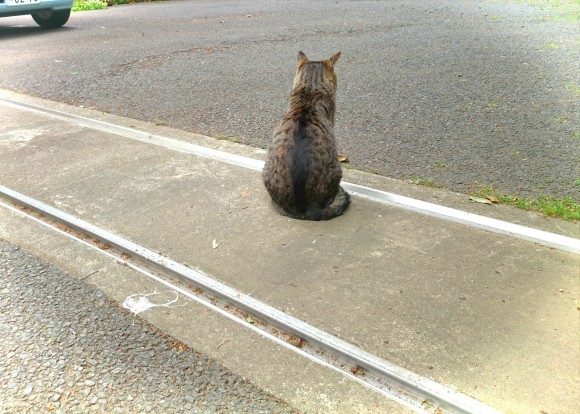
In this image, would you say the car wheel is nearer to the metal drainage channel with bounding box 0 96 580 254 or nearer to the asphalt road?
the asphalt road

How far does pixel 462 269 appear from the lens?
3096 mm

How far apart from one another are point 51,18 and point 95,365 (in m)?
11.4

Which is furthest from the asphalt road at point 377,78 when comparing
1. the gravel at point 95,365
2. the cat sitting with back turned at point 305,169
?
the gravel at point 95,365

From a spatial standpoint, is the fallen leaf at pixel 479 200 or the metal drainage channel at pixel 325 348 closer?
the metal drainage channel at pixel 325 348

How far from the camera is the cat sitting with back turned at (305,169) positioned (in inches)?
141

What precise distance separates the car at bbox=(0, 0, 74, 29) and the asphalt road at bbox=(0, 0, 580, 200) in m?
0.37

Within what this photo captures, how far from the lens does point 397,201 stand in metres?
3.92

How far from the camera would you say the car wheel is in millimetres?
11766

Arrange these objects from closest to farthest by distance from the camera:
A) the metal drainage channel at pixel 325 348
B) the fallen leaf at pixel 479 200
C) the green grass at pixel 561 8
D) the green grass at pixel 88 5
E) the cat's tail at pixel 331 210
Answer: the metal drainage channel at pixel 325 348 → the cat's tail at pixel 331 210 → the fallen leaf at pixel 479 200 → the green grass at pixel 561 8 → the green grass at pixel 88 5

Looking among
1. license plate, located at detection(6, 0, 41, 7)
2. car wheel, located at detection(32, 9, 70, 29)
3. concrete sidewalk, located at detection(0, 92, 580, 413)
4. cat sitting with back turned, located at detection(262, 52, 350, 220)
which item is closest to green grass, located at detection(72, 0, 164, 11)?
car wheel, located at detection(32, 9, 70, 29)

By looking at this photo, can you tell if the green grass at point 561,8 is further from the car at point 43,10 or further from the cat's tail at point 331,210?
the car at point 43,10

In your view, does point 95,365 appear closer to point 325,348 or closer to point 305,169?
point 325,348

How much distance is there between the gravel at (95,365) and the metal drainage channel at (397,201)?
194 cm

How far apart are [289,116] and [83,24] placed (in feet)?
34.6
